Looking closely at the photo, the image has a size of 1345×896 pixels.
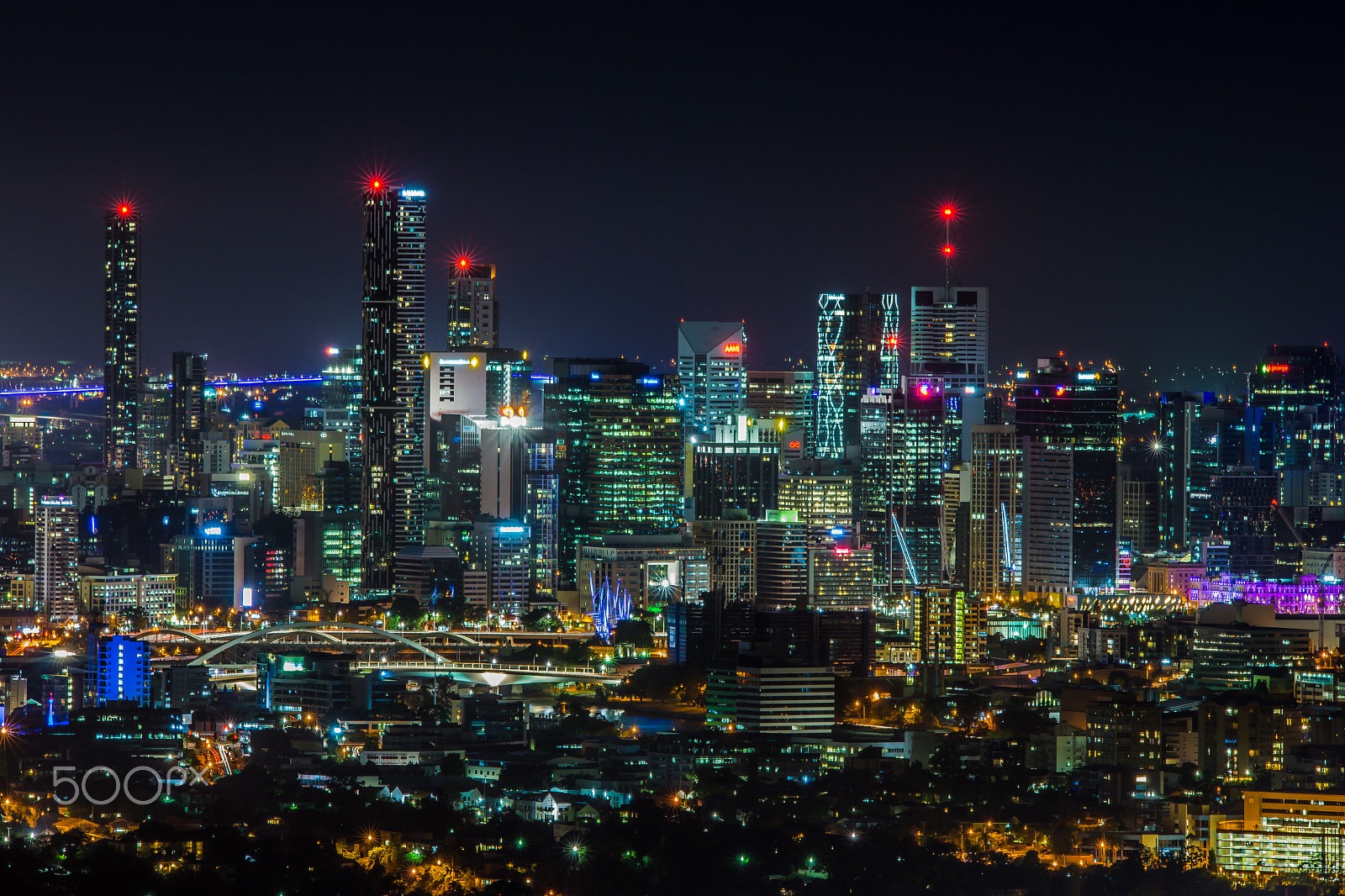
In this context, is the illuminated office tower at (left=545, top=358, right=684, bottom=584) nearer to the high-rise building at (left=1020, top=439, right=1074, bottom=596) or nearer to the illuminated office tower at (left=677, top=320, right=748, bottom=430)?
the illuminated office tower at (left=677, top=320, right=748, bottom=430)

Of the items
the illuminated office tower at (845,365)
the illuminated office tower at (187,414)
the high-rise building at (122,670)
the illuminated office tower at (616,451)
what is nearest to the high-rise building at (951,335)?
the illuminated office tower at (845,365)

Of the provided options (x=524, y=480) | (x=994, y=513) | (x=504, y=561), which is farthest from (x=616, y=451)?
(x=994, y=513)

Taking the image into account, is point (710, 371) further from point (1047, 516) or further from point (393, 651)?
point (393, 651)

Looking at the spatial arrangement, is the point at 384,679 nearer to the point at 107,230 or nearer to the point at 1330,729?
the point at 1330,729

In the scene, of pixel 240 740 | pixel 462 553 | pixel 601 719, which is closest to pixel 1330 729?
pixel 601 719

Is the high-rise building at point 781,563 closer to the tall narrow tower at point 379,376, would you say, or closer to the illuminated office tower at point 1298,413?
the tall narrow tower at point 379,376

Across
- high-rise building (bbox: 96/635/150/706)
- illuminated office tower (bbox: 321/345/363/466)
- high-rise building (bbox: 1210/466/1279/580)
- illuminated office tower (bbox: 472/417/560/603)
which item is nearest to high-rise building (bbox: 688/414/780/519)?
illuminated office tower (bbox: 472/417/560/603)
